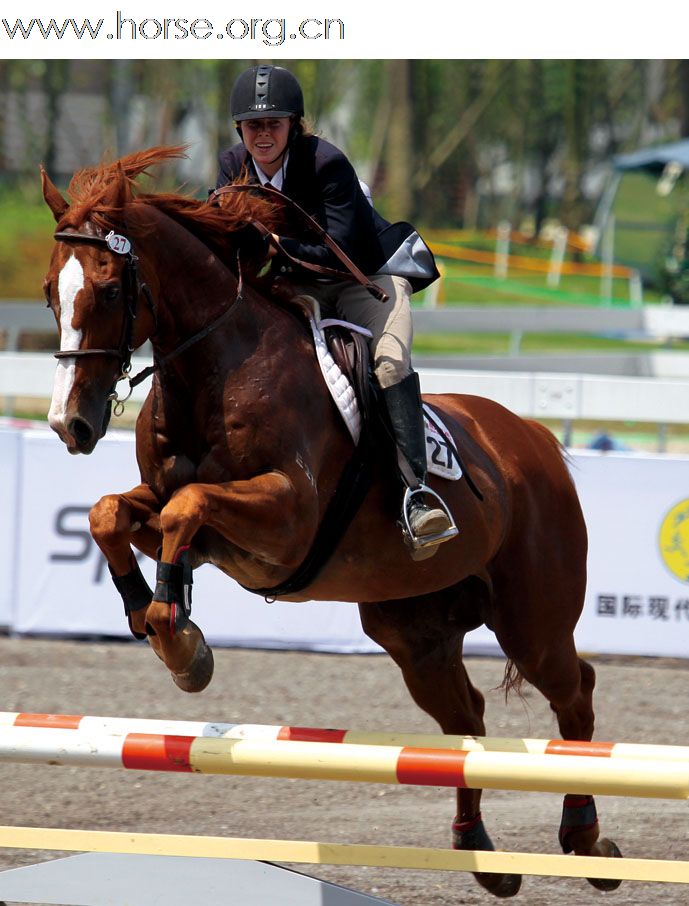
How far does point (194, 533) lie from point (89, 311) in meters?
0.69

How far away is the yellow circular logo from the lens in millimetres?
7473

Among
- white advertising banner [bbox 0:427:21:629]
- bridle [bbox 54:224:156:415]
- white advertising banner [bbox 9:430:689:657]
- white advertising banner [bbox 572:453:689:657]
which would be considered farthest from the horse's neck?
white advertising banner [bbox 0:427:21:629]

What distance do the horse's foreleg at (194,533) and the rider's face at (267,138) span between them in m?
1.03

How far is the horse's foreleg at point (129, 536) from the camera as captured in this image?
3701 millimetres

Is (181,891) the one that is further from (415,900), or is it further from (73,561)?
(73,561)

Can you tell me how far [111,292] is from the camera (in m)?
3.60

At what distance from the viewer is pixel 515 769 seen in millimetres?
3230

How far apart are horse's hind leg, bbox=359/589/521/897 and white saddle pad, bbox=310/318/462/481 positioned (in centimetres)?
69

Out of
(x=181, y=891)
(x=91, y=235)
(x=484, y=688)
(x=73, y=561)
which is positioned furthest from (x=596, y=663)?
(x=91, y=235)

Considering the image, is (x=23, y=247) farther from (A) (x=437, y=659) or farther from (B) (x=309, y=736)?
(B) (x=309, y=736)

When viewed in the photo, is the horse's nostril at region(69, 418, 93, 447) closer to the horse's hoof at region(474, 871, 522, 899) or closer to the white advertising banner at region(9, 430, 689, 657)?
the horse's hoof at region(474, 871, 522, 899)

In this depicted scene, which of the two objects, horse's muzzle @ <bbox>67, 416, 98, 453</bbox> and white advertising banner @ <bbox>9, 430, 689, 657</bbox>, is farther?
white advertising banner @ <bbox>9, 430, 689, 657</bbox>

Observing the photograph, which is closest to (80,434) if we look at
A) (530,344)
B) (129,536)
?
(129,536)

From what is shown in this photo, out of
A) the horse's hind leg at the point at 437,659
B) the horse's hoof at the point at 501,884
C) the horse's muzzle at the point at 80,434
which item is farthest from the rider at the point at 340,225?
the horse's hoof at the point at 501,884
